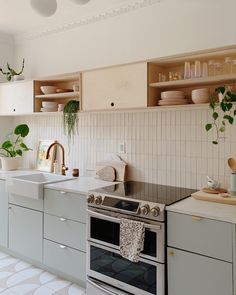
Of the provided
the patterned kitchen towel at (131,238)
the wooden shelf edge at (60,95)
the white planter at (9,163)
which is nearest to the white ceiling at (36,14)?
the wooden shelf edge at (60,95)

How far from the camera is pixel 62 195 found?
2.65 meters

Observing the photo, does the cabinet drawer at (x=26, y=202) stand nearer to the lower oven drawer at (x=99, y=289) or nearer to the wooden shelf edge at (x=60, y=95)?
the lower oven drawer at (x=99, y=289)

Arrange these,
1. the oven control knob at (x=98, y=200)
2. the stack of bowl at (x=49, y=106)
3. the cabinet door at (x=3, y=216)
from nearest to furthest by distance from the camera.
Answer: the oven control knob at (x=98, y=200), the cabinet door at (x=3, y=216), the stack of bowl at (x=49, y=106)

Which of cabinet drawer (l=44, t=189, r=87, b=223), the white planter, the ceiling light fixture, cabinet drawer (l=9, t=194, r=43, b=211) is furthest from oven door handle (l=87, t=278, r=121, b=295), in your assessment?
the ceiling light fixture

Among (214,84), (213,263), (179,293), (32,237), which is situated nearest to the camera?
(213,263)

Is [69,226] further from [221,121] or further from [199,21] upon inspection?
[199,21]

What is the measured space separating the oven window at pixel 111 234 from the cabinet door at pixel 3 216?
1.30m

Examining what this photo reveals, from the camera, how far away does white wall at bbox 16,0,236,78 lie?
96.3 inches

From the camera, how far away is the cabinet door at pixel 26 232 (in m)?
2.88

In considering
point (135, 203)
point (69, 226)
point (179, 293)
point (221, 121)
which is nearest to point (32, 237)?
point (69, 226)

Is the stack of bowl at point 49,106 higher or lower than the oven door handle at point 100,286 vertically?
higher

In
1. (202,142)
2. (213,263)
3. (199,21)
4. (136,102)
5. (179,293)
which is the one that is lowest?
(179,293)

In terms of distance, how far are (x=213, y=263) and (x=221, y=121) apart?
45.2 inches

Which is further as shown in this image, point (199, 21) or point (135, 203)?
point (199, 21)
